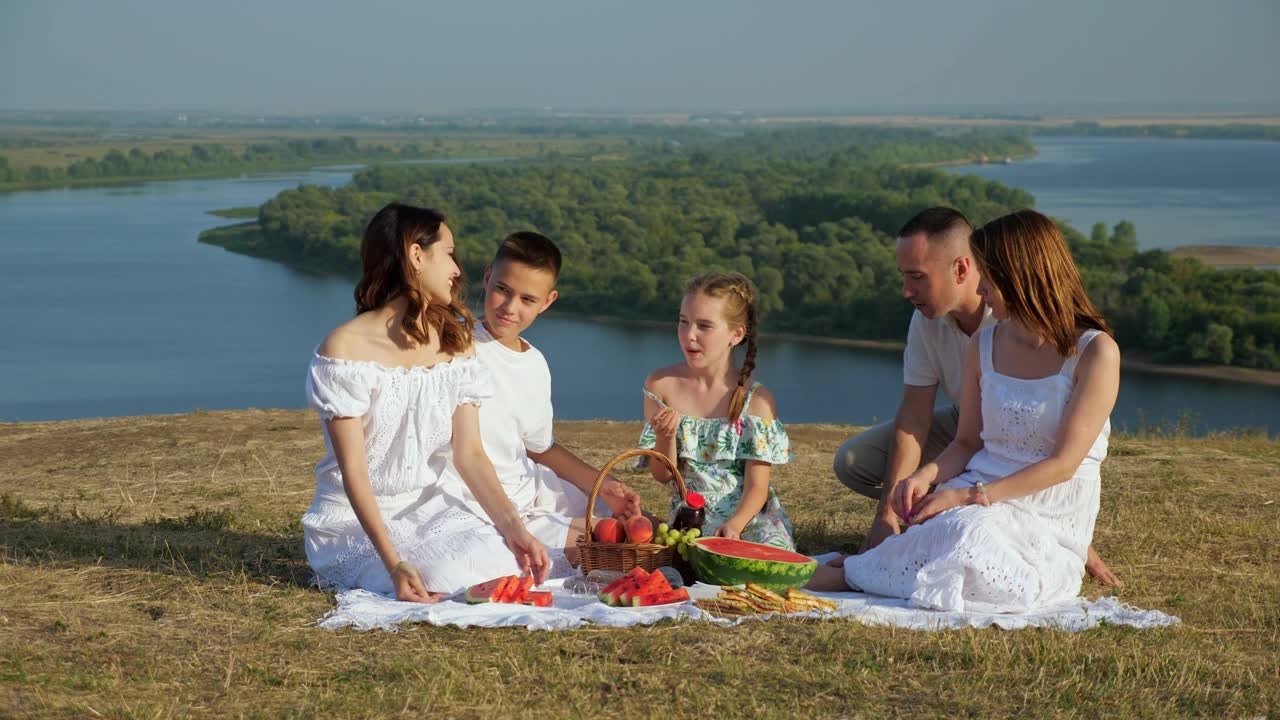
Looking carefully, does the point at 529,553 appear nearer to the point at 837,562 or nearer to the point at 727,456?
the point at 727,456

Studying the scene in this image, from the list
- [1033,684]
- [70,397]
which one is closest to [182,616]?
[1033,684]

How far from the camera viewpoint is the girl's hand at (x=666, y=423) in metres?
4.61

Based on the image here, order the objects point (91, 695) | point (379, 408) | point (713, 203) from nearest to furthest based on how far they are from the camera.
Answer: point (91, 695)
point (379, 408)
point (713, 203)

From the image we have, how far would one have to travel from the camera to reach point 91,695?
10.1ft

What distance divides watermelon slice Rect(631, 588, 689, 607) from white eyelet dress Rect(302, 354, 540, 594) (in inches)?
19.3

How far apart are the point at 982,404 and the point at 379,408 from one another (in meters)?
2.11

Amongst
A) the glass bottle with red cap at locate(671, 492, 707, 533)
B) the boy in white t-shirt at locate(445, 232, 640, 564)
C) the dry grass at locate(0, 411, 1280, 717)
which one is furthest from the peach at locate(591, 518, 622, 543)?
the dry grass at locate(0, 411, 1280, 717)

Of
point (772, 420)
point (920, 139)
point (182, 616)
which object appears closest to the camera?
point (182, 616)

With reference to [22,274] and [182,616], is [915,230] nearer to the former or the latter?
[182,616]

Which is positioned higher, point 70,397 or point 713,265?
point 713,265

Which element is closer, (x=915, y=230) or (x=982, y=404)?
(x=982, y=404)

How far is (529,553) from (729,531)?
2.70ft

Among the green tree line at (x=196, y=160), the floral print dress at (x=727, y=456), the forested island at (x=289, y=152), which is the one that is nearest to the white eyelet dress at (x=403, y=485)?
the floral print dress at (x=727, y=456)

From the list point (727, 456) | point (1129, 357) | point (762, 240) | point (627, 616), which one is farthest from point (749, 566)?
point (762, 240)
